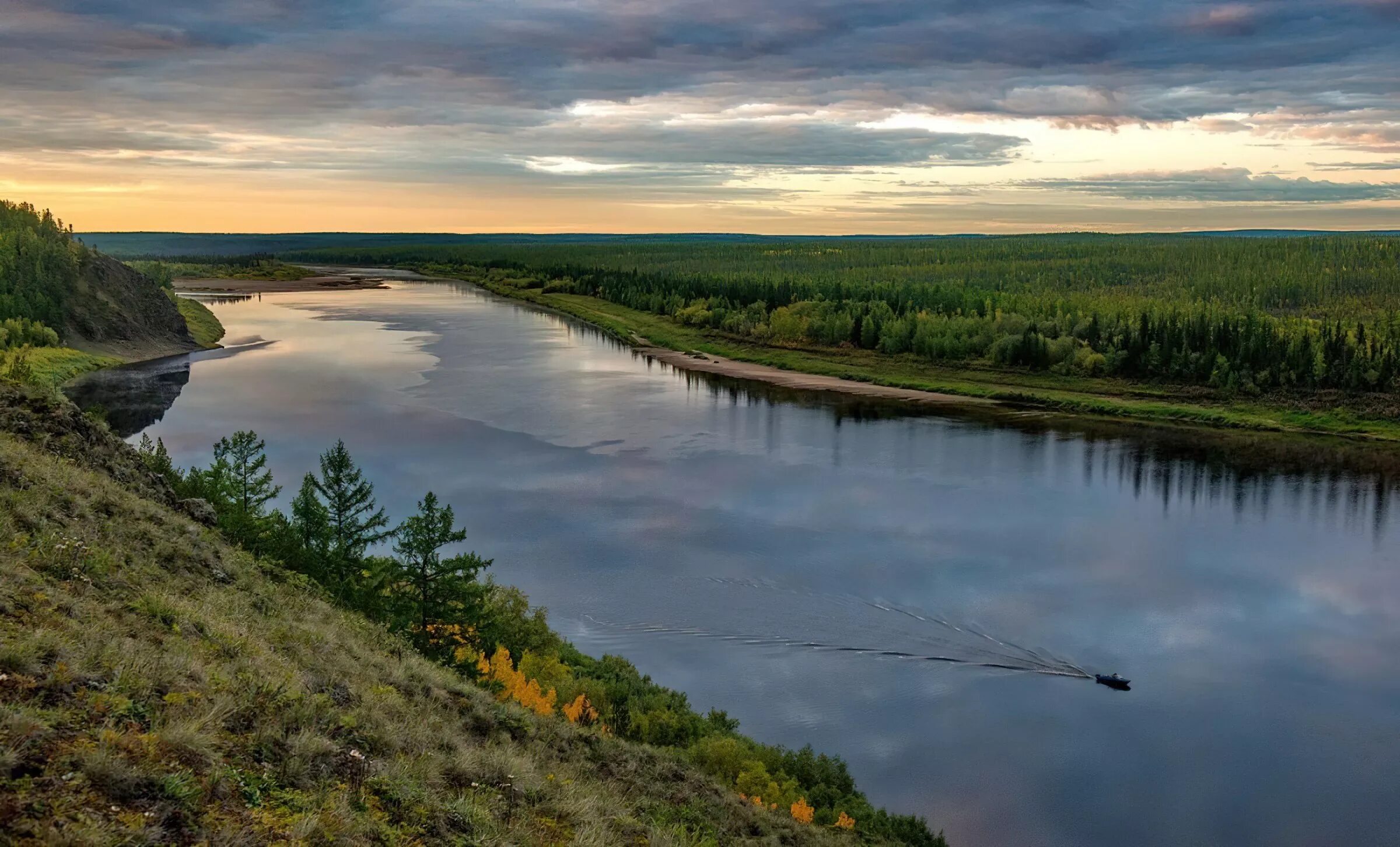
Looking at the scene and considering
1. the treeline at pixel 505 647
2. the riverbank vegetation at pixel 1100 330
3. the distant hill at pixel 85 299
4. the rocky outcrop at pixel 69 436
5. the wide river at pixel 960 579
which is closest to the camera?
the rocky outcrop at pixel 69 436

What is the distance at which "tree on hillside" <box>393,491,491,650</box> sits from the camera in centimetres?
2330

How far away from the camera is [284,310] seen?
142 metres

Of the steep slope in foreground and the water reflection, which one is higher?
the steep slope in foreground

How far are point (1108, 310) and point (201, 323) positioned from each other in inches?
3720

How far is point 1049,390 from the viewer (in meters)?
76.9

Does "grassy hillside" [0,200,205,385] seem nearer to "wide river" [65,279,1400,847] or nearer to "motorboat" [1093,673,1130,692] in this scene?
"wide river" [65,279,1400,847]

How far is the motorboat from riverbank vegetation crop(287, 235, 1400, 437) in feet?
149

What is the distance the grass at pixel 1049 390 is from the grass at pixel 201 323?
4165 cm

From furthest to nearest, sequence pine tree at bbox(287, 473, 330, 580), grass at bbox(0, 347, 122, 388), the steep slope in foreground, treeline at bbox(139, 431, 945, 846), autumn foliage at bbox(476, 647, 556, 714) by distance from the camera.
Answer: grass at bbox(0, 347, 122, 388) → pine tree at bbox(287, 473, 330, 580) → autumn foliage at bbox(476, 647, 556, 714) → treeline at bbox(139, 431, 945, 846) → the steep slope in foreground

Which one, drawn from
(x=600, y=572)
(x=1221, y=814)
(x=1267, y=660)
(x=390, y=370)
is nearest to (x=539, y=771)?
(x=1221, y=814)

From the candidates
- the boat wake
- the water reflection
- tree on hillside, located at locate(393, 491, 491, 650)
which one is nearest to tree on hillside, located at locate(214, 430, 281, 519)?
tree on hillside, located at locate(393, 491, 491, 650)

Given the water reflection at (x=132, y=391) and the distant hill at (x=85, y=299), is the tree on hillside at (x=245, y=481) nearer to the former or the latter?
the water reflection at (x=132, y=391)

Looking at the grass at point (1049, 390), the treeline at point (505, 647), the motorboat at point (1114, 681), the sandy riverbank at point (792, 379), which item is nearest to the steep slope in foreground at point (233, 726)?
the treeline at point (505, 647)

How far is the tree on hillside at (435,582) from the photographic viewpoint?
23297 mm
